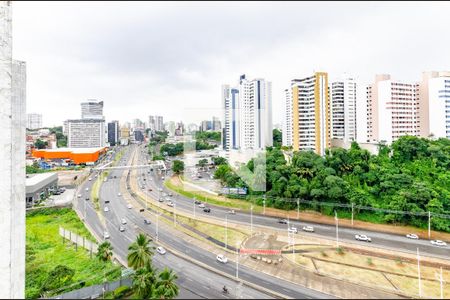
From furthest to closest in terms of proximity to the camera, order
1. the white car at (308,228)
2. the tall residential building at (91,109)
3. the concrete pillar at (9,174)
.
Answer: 1. the tall residential building at (91,109)
2. the white car at (308,228)
3. the concrete pillar at (9,174)

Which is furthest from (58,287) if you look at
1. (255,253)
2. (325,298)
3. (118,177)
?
(118,177)

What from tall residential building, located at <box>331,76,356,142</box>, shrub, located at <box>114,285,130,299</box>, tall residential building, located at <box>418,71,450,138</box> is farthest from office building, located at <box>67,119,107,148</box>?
tall residential building, located at <box>418,71,450,138</box>

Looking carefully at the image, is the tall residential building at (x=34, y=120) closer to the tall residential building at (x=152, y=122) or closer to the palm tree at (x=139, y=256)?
the tall residential building at (x=152, y=122)

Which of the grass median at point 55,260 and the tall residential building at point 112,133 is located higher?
the tall residential building at point 112,133

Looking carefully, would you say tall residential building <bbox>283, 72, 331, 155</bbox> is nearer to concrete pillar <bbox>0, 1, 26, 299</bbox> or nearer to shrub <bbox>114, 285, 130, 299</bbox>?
shrub <bbox>114, 285, 130, 299</bbox>

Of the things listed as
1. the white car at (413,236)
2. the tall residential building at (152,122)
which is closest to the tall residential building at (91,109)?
the tall residential building at (152,122)

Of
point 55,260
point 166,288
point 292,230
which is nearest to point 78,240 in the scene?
point 55,260
